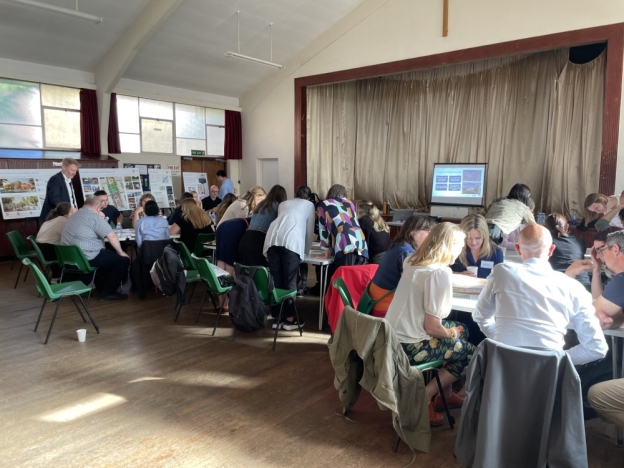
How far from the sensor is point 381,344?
223 centimetres

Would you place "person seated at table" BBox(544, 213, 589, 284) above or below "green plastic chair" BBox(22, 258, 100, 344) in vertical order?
above

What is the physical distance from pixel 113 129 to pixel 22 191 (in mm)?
1976

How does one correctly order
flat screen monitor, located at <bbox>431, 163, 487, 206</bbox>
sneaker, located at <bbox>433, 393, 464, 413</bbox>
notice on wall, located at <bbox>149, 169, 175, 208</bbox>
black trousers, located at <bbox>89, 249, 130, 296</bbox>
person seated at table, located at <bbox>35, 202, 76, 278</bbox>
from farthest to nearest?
1. notice on wall, located at <bbox>149, 169, 175, 208</bbox>
2. flat screen monitor, located at <bbox>431, 163, 487, 206</bbox>
3. person seated at table, located at <bbox>35, 202, 76, 278</bbox>
4. black trousers, located at <bbox>89, 249, 130, 296</bbox>
5. sneaker, located at <bbox>433, 393, 464, 413</bbox>

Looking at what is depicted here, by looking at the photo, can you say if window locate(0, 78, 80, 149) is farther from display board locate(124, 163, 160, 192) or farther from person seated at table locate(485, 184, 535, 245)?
person seated at table locate(485, 184, 535, 245)

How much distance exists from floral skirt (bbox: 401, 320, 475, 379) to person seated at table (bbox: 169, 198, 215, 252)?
3560 millimetres

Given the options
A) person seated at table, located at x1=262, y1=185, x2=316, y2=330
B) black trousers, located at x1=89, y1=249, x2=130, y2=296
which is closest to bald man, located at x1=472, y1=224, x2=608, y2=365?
person seated at table, located at x1=262, y1=185, x2=316, y2=330

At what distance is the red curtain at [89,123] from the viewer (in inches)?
333

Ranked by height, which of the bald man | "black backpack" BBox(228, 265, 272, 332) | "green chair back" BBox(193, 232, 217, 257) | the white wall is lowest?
"black backpack" BBox(228, 265, 272, 332)

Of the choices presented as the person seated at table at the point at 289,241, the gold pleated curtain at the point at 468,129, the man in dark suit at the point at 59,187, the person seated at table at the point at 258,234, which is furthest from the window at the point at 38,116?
the person seated at table at the point at 289,241

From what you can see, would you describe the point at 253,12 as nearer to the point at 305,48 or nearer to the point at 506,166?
the point at 305,48

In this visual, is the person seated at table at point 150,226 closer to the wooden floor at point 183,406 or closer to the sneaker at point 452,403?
the wooden floor at point 183,406

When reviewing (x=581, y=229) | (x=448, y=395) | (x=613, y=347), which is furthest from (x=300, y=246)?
(x=581, y=229)

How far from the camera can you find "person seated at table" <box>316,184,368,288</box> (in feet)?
13.6

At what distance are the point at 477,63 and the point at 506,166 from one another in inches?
72.1
